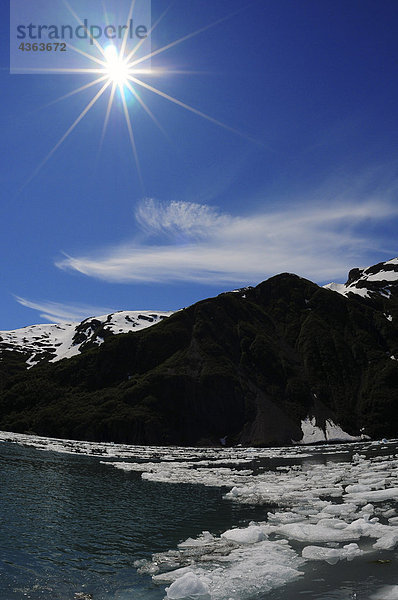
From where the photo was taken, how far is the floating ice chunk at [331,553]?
19000 mm

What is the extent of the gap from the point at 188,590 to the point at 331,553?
8.20 meters

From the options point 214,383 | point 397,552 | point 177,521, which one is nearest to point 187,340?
point 214,383

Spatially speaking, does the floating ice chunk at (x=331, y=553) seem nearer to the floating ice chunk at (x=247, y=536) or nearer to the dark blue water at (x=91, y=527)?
the floating ice chunk at (x=247, y=536)

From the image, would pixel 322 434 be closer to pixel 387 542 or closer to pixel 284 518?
pixel 284 518

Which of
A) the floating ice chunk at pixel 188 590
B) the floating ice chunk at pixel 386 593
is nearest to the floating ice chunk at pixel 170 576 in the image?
the floating ice chunk at pixel 188 590

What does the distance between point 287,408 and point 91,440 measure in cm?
8157

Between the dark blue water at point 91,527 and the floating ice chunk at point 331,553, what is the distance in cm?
790

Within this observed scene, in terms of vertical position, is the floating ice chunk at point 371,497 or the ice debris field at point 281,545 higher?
the ice debris field at point 281,545

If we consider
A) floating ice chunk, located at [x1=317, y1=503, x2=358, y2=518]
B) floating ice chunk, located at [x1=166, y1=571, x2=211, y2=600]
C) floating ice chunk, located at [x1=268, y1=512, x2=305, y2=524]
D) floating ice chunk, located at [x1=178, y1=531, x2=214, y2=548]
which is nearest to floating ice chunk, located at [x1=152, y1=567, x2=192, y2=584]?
floating ice chunk, located at [x1=166, y1=571, x2=211, y2=600]

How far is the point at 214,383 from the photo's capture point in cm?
16888

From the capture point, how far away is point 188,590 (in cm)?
1567

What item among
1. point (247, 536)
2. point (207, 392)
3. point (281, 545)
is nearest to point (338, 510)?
point (247, 536)

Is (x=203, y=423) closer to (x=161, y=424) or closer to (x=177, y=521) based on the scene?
(x=161, y=424)

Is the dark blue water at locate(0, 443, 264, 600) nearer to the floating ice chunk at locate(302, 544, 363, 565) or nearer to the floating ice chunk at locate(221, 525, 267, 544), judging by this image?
the floating ice chunk at locate(221, 525, 267, 544)
